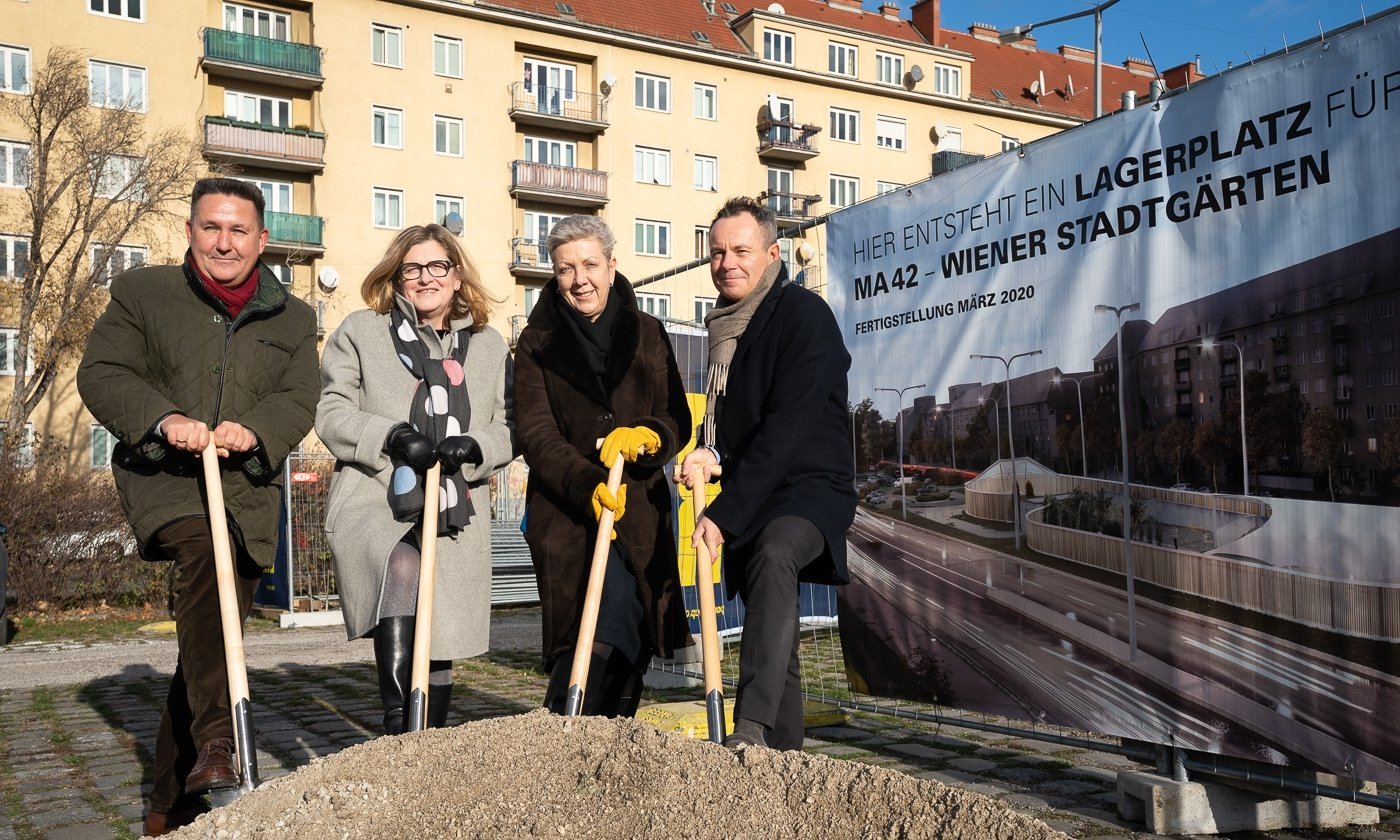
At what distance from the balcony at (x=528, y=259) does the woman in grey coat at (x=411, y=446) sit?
35.3 m

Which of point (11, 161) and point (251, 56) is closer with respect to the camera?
point (11, 161)

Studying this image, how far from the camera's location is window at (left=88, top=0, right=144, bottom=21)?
34188mm

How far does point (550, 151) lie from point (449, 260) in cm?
3781

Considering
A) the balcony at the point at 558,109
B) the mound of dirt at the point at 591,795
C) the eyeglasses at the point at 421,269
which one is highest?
the balcony at the point at 558,109

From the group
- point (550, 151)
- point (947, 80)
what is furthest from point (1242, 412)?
point (947, 80)

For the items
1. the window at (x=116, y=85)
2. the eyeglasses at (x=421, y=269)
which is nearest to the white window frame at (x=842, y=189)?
the window at (x=116, y=85)

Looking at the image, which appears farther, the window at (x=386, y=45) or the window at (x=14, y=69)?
the window at (x=386, y=45)

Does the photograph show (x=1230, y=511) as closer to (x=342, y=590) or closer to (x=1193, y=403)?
(x=1193, y=403)

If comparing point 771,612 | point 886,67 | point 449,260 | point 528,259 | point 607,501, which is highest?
point 886,67

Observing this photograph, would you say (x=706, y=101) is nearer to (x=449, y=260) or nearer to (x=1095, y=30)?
(x=1095, y=30)

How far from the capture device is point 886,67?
46875 mm

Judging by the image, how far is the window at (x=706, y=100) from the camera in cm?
4303

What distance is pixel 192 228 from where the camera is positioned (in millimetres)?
4145

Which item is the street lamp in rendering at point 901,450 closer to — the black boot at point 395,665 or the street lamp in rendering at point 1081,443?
the street lamp in rendering at point 1081,443
